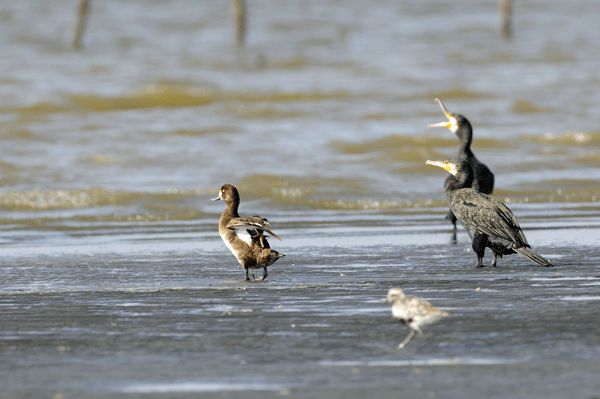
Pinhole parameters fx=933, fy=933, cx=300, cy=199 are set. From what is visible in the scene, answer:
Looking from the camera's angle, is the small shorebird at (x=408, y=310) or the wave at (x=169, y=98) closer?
the small shorebird at (x=408, y=310)

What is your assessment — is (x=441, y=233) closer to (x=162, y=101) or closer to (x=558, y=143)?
(x=558, y=143)

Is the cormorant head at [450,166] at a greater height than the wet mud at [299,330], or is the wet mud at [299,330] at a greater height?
the cormorant head at [450,166]

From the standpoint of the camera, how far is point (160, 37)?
125 feet

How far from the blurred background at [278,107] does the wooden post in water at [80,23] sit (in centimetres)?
52

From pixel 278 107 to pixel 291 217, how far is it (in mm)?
11698

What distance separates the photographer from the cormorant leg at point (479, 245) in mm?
7496

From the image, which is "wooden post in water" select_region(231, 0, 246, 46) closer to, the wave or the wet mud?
the wave

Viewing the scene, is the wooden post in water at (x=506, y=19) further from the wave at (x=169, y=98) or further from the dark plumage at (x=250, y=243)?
the dark plumage at (x=250, y=243)

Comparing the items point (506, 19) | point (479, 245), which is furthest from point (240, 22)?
point (479, 245)

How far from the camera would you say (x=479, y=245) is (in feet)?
24.6

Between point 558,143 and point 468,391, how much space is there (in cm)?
1497

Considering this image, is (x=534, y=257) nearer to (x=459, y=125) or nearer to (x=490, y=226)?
(x=490, y=226)

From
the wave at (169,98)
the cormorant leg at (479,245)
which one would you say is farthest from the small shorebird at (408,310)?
the wave at (169,98)

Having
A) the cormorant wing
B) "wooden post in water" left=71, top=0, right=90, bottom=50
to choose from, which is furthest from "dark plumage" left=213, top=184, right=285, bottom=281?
"wooden post in water" left=71, top=0, right=90, bottom=50
